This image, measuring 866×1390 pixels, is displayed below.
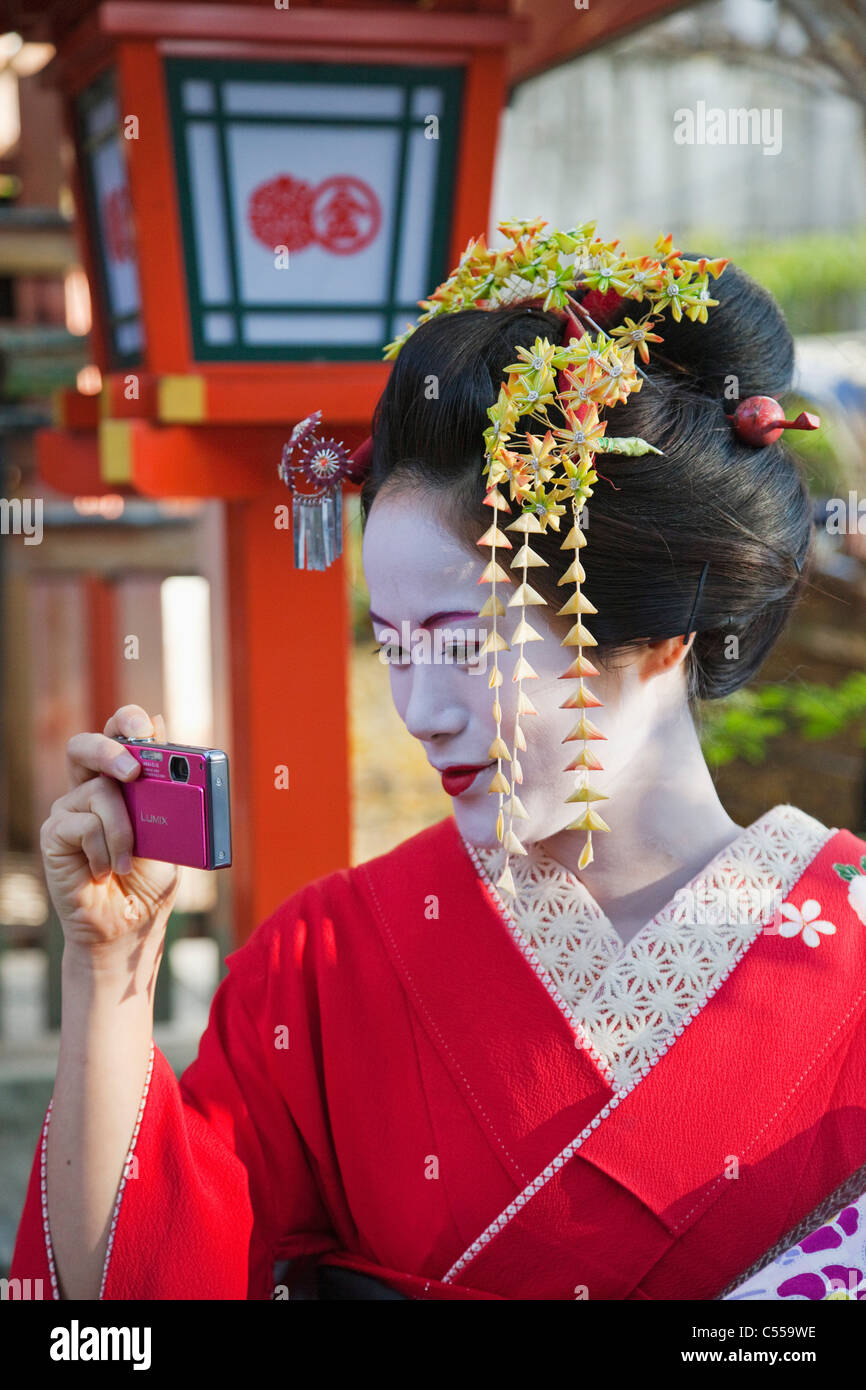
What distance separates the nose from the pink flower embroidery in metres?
0.45

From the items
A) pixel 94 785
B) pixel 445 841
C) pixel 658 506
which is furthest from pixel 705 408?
pixel 94 785

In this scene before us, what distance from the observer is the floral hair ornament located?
4.66ft

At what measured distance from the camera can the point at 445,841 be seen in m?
1.78

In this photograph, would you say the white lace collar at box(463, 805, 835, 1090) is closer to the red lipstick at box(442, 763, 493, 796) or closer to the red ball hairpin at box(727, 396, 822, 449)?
the red lipstick at box(442, 763, 493, 796)

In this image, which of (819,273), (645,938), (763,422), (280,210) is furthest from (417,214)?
(819,273)

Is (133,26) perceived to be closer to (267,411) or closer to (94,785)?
(267,411)

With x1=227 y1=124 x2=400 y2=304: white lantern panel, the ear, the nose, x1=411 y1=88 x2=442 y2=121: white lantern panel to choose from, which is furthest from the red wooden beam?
the nose

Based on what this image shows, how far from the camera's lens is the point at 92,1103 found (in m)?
1.47

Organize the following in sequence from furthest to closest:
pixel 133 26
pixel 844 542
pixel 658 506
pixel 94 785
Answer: pixel 844 542 → pixel 133 26 → pixel 658 506 → pixel 94 785

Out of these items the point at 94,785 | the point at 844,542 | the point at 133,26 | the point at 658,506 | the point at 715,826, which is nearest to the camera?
the point at 94,785

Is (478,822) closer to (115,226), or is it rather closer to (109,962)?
(109,962)

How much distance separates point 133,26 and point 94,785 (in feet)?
4.58

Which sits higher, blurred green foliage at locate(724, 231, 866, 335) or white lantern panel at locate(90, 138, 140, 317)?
blurred green foliage at locate(724, 231, 866, 335)

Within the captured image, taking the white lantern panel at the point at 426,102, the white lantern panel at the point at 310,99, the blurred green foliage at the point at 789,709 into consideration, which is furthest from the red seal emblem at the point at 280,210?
the blurred green foliage at the point at 789,709
